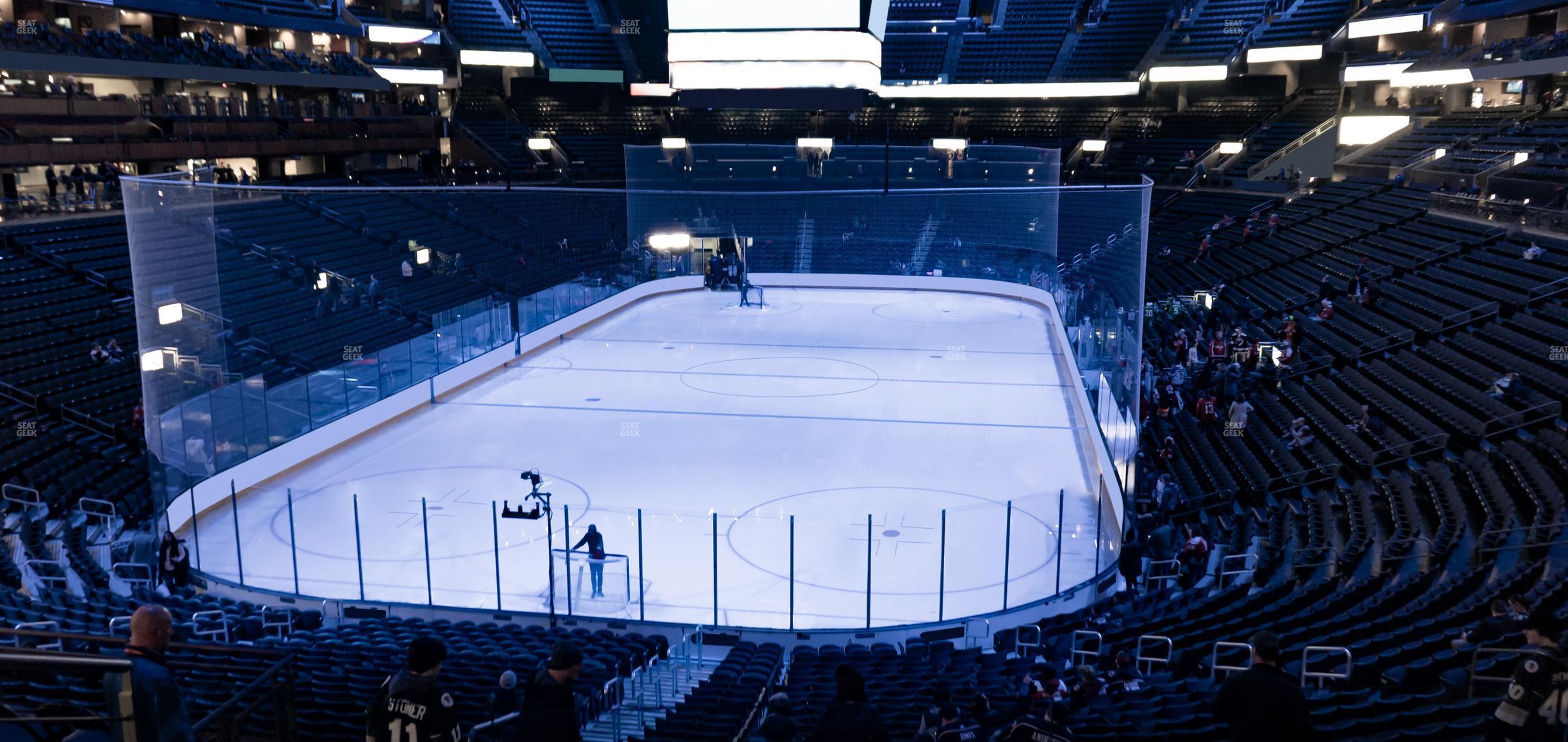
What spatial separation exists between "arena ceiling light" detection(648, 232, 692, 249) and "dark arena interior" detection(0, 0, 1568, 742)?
12 centimetres

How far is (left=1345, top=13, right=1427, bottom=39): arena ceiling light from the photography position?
31016mm

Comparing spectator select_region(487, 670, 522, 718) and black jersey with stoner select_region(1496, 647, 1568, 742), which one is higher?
black jersey with stoner select_region(1496, 647, 1568, 742)

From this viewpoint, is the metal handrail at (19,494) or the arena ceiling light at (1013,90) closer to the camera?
the metal handrail at (19,494)

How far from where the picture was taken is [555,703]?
14.3ft

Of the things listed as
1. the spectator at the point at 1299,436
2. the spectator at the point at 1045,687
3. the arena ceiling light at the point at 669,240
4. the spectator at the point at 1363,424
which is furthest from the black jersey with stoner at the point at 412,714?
the arena ceiling light at the point at 669,240


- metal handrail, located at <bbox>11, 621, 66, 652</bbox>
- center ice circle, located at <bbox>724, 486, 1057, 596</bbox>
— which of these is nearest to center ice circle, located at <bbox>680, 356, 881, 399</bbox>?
center ice circle, located at <bbox>724, 486, 1057, 596</bbox>

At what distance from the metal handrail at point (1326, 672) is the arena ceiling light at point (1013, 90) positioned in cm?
3474

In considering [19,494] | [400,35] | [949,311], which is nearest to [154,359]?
[19,494]

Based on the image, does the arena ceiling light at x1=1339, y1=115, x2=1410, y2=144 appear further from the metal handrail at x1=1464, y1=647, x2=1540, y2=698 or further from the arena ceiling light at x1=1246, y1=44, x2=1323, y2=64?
the metal handrail at x1=1464, y1=647, x2=1540, y2=698

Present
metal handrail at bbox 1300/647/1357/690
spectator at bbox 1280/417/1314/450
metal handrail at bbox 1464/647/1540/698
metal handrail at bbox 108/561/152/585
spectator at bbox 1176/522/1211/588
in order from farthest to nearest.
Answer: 1. spectator at bbox 1280/417/1314/450
2. metal handrail at bbox 108/561/152/585
3. spectator at bbox 1176/522/1211/588
4. metal handrail at bbox 1300/647/1357/690
5. metal handrail at bbox 1464/647/1540/698

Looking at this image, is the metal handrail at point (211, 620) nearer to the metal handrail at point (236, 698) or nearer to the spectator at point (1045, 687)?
the metal handrail at point (236, 698)

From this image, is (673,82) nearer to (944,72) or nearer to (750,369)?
(750,369)

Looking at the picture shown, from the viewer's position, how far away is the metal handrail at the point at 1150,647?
7.99 meters

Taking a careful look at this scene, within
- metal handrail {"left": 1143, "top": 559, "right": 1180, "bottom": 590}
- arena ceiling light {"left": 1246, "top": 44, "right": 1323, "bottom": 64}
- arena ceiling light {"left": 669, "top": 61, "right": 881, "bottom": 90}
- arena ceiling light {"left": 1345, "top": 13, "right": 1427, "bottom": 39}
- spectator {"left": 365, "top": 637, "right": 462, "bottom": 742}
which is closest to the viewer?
spectator {"left": 365, "top": 637, "right": 462, "bottom": 742}
